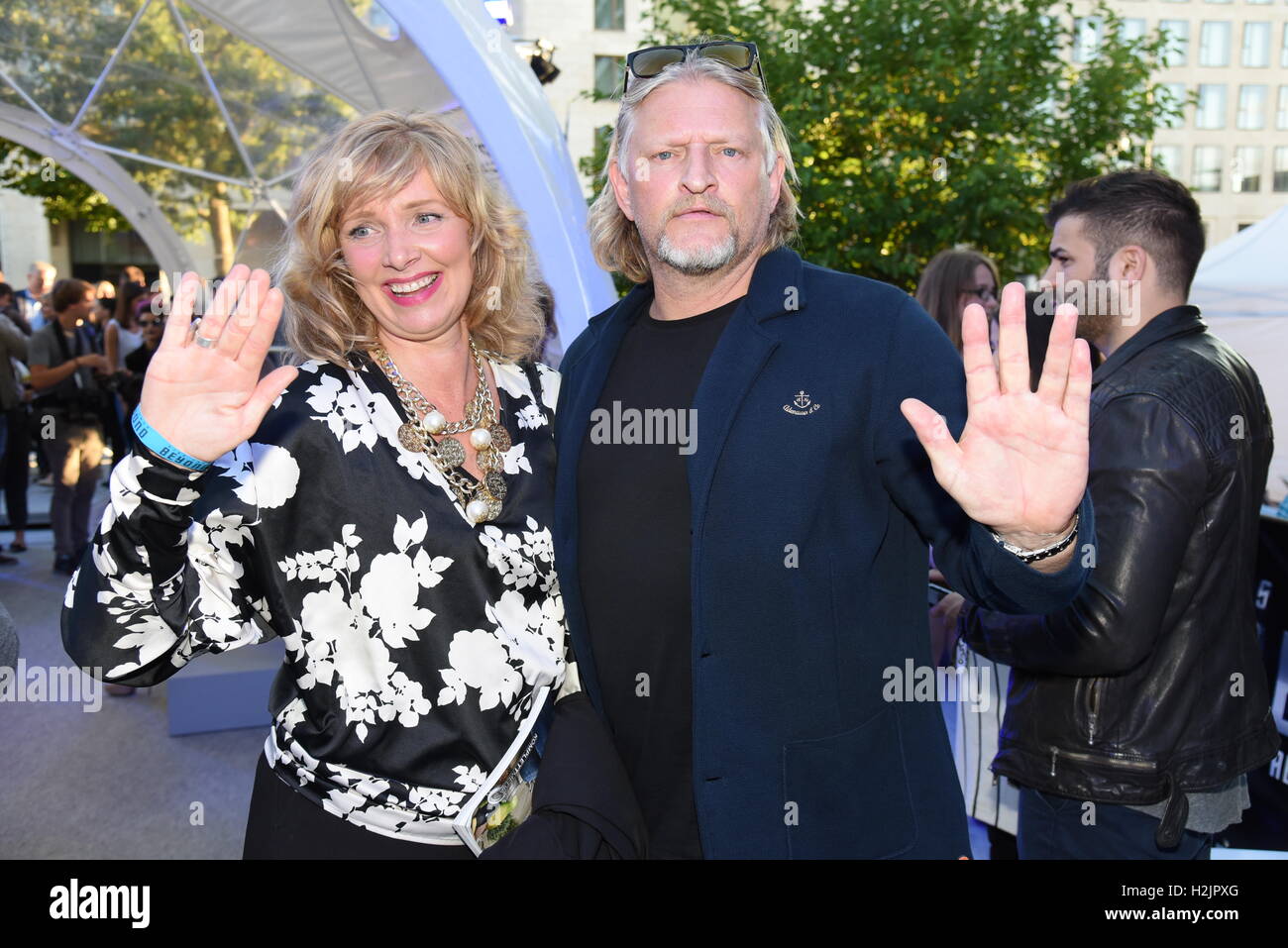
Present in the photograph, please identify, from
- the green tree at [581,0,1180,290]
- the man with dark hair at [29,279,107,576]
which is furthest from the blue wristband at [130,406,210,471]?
the green tree at [581,0,1180,290]

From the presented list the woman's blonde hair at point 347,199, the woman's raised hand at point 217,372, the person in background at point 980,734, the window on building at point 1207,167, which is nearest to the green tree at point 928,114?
the person in background at point 980,734

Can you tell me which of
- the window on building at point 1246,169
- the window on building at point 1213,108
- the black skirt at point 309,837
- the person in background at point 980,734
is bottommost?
the person in background at point 980,734

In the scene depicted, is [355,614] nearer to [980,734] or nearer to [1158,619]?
[1158,619]

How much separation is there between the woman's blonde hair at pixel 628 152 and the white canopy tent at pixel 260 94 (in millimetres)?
1603

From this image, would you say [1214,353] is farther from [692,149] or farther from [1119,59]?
[1119,59]

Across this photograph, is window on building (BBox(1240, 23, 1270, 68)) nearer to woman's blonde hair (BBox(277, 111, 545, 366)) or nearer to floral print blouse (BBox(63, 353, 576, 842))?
woman's blonde hair (BBox(277, 111, 545, 366))

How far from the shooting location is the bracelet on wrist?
1551 mm

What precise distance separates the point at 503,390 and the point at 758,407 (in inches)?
26.7

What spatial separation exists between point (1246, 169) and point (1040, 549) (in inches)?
2317

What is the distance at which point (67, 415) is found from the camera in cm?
737

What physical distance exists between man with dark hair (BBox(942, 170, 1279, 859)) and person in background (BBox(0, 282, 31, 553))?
7.95 metres

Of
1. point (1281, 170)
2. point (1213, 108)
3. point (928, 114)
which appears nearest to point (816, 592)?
point (928, 114)

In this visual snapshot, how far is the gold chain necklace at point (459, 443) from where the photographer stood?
A: 193cm

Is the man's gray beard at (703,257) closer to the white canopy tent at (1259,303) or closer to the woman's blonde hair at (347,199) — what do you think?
the woman's blonde hair at (347,199)
